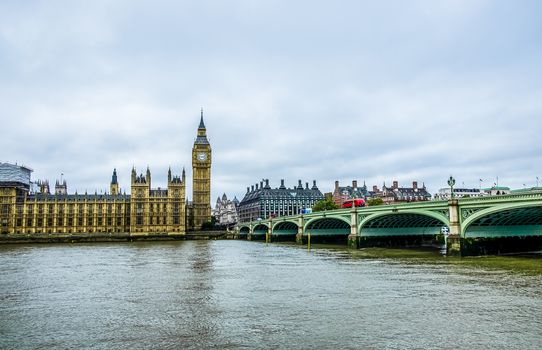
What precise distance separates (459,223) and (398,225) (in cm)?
2519

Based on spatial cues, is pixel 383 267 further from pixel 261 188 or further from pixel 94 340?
pixel 261 188

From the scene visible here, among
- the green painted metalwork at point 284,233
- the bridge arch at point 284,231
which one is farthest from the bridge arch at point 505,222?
the green painted metalwork at point 284,233

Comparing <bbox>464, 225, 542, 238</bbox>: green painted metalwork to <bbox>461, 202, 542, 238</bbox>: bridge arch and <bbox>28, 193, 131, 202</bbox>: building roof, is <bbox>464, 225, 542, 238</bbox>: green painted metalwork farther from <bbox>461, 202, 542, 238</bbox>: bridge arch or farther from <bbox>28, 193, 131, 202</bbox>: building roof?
<bbox>28, 193, 131, 202</bbox>: building roof

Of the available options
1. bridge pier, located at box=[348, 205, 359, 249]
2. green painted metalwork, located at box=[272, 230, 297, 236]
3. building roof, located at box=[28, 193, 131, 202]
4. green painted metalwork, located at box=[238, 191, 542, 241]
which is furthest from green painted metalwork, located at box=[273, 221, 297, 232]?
building roof, located at box=[28, 193, 131, 202]

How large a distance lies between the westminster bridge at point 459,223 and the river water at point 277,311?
980cm

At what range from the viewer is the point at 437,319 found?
16.2m

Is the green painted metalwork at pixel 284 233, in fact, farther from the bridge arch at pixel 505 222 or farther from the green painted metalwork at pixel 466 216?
the bridge arch at pixel 505 222

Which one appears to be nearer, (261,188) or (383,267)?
(383,267)

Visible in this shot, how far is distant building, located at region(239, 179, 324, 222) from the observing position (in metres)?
184

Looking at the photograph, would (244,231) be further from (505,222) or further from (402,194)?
(505,222)

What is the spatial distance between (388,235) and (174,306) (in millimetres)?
52653

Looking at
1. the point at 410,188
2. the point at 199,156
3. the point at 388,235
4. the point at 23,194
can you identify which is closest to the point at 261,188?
the point at 199,156

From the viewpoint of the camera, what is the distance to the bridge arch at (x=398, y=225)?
58.8 m

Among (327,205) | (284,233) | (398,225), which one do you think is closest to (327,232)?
(284,233)
